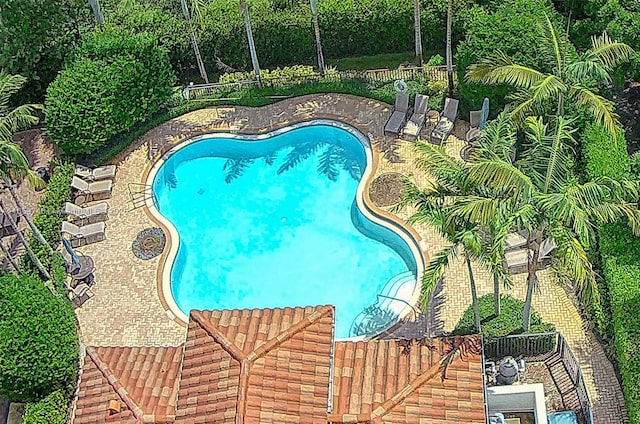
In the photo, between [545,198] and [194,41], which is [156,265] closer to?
[194,41]

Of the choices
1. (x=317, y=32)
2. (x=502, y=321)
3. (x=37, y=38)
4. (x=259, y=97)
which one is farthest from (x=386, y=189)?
(x=37, y=38)

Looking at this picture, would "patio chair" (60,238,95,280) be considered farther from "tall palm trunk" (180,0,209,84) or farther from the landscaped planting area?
"tall palm trunk" (180,0,209,84)

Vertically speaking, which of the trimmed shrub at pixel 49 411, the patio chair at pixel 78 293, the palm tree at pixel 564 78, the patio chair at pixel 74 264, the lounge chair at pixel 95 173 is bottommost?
the trimmed shrub at pixel 49 411

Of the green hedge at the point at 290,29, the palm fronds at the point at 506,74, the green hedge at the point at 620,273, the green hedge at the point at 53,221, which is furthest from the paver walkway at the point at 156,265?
the palm fronds at the point at 506,74

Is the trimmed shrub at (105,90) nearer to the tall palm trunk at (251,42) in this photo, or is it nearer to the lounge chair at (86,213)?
the lounge chair at (86,213)

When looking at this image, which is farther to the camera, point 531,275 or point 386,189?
point 386,189

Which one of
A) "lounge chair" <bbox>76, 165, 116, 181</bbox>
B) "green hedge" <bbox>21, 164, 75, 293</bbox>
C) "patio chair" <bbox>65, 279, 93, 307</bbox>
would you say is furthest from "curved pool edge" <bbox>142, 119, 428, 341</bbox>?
"green hedge" <bbox>21, 164, 75, 293</bbox>

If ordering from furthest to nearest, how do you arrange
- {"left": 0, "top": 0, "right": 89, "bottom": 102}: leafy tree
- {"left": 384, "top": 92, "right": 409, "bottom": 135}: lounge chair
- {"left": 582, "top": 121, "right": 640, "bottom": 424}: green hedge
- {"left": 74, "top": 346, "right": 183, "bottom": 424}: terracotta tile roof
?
{"left": 0, "top": 0, "right": 89, "bottom": 102}: leafy tree < {"left": 384, "top": 92, "right": 409, "bottom": 135}: lounge chair < {"left": 582, "top": 121, "right": 640, "bottom": 424}: green hedge < {"left": 74, "top": 346, "right": 183, "bottom": 424}: terracotta tile roof
